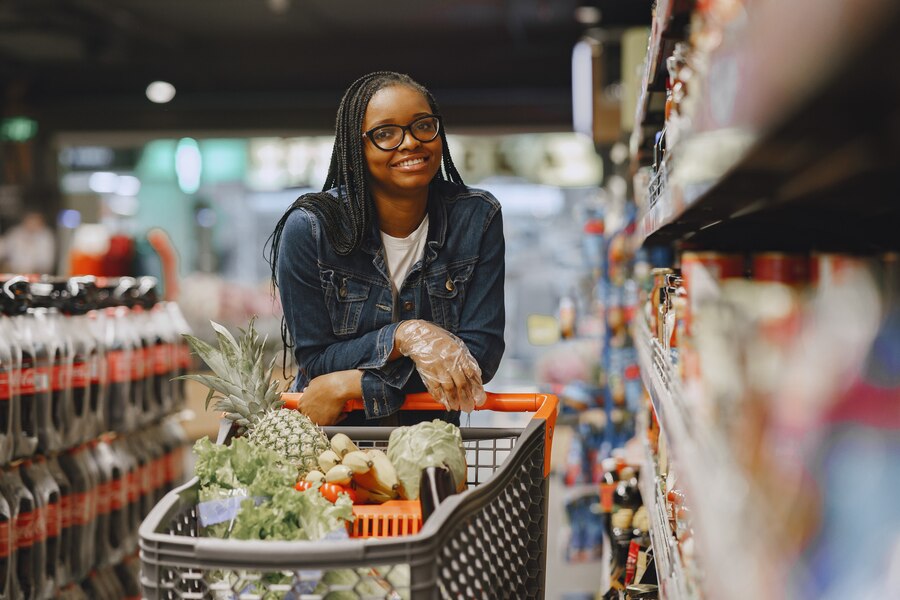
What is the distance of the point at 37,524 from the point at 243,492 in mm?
1898

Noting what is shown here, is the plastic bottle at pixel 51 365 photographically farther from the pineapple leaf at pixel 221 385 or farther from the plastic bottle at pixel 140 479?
the pineapple leaf at pixel 221 385

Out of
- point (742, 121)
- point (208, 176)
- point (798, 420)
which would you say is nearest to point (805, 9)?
point (742, 121)

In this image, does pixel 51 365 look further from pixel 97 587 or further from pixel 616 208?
pixel 616 208

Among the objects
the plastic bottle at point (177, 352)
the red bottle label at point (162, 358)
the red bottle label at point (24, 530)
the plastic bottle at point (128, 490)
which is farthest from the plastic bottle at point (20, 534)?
the plastic bottle at point (177, 352)

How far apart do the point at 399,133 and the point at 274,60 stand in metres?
7.82

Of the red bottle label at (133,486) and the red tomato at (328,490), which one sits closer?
the red tomato at (328,490)

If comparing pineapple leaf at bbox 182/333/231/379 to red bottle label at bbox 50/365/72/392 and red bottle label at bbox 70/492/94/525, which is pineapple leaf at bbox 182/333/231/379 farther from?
red bottle label at bbox 70/492/94/525

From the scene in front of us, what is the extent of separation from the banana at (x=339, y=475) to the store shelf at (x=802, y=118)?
0.70 m

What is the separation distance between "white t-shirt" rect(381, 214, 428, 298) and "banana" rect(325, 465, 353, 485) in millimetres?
657

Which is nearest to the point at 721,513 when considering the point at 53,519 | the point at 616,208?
the point at 53,519

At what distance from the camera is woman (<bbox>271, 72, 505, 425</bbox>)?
76.6 inches

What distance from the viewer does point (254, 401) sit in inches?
71.9

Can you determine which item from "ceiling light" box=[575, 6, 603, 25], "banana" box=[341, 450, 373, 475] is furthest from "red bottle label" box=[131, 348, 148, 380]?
"ceiling light" box=[575, 6, 603, 25]

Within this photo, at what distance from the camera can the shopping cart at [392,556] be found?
1.14 metres
